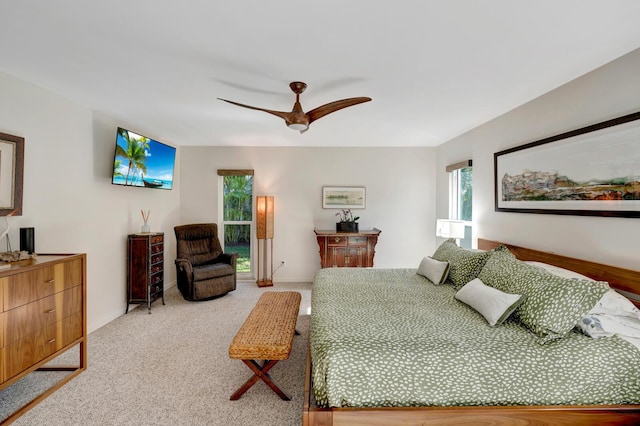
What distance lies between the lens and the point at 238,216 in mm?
5145

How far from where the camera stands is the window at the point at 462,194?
3928mm

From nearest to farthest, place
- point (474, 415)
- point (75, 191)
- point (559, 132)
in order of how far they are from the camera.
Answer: point (474, 415) → point (559, 132) → point (75, 191)

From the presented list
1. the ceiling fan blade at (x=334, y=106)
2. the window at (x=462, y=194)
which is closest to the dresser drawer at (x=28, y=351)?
the ceiling fan blade at (x=334, y=106)

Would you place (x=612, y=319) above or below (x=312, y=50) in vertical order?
below

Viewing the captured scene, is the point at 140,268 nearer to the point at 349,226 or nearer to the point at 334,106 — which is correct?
the point at 349,226

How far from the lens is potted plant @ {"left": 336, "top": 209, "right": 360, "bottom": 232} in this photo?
4.58 m

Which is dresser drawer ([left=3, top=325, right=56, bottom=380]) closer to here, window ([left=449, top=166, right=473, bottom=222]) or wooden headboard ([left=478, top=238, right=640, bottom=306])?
wooden headboard ([left=478, top=238, right=640, bottom=306])

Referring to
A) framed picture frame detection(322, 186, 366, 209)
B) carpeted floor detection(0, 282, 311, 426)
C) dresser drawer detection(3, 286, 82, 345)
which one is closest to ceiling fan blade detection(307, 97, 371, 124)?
carpeted floor detection(0, 282, 311, 426)

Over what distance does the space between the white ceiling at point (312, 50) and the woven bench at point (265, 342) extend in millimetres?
1992

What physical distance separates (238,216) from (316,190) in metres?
1.53

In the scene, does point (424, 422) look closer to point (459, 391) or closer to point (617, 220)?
point (459, 391)

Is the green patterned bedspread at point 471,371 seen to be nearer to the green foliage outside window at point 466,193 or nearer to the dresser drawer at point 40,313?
the dresser drawer at point 40,313

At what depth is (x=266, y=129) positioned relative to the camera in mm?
3863

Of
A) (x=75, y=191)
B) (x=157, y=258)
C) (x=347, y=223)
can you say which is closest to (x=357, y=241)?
(x=347, y=223)
